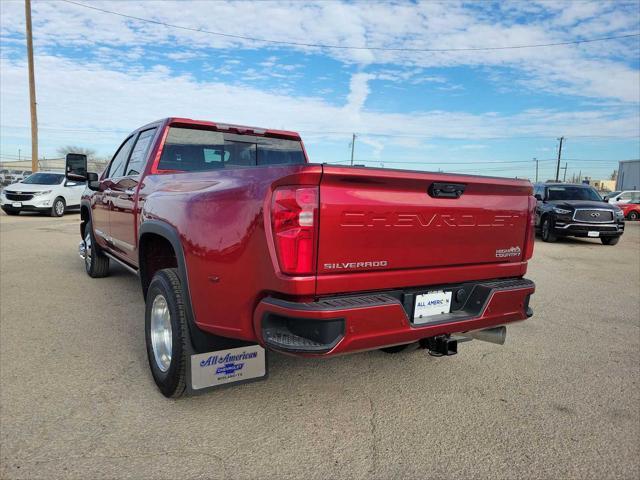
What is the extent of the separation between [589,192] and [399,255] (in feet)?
43.2

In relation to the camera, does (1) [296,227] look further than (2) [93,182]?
No

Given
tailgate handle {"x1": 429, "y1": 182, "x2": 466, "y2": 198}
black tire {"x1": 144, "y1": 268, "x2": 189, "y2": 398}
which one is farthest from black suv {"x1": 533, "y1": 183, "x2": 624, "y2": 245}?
black tire {"x1": 144, "y1": 268, "x2": 189, "y2": 398}

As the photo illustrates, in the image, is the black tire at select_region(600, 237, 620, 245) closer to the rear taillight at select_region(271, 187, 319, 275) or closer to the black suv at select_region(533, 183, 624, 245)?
the black suv at select_region(533, 183, 624, 245)

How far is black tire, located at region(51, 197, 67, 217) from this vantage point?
1683 centimetres

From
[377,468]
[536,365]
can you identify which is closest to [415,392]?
[377,468]

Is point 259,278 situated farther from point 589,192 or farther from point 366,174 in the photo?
point 589,192

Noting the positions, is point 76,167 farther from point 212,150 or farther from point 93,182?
point 212,150

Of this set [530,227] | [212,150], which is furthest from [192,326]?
[530,227]

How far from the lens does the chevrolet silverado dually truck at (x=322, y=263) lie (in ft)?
7.20

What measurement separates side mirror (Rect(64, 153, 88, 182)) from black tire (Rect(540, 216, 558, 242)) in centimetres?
1141

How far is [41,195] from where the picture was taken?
649 inches

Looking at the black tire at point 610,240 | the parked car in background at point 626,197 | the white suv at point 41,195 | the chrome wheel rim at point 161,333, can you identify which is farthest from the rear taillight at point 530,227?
the parked car in background at point 626,197

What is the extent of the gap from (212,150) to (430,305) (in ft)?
8.57

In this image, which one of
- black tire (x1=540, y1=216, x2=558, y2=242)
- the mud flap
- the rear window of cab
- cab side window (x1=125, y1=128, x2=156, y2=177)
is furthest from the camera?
black tire (x1=540, y1=216, x2=558, y2=242)
